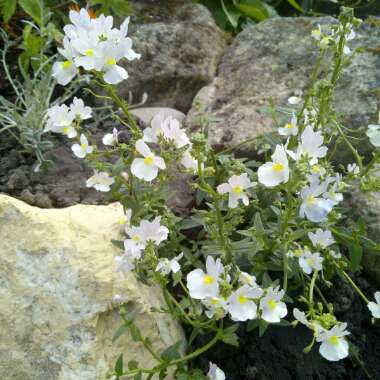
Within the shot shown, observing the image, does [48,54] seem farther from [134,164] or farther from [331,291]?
[331,291]

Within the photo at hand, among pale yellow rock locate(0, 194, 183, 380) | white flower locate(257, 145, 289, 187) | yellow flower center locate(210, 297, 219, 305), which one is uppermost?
white flower locate(257, 145, 289, 187)

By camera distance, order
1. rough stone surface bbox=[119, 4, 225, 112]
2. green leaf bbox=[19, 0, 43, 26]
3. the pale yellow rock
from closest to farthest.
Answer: the pale yellow rock < green leaf bbox=[19, 0, 43, 26] < rough stone surface bbox=[119, 4, 225, 112]

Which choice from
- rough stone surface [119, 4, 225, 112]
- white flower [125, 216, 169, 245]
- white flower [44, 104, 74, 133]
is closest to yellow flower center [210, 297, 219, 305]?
white flower [125, 216, 169, 245]

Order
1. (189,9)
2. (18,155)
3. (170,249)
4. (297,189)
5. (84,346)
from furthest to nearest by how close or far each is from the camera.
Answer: (189,9)
(18,155)
(170,249)
(84,346)
(297,189)

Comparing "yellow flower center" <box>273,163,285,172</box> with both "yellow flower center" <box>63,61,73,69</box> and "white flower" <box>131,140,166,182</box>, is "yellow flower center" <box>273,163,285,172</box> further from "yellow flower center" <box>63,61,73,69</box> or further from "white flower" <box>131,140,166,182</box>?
"yellow flower center" <box>63,61,73,69</box>

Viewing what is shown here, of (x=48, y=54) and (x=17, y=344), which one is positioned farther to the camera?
(x=48, y=54)

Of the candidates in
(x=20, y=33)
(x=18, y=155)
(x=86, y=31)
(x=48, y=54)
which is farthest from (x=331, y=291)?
(x=20, y=33)

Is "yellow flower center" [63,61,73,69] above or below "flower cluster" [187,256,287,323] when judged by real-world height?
above

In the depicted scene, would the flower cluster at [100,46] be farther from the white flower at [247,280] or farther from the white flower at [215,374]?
the white flower at [215,374]
